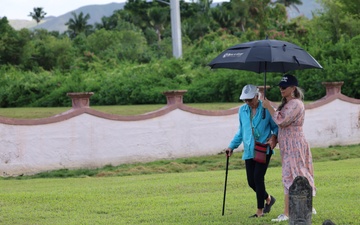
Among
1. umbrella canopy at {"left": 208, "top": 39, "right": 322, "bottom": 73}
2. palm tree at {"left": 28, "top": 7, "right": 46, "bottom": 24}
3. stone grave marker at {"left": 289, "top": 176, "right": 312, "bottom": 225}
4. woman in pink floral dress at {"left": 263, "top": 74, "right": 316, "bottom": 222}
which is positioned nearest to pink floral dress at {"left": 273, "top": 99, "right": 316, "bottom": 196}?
woman in pink floral dress at {"left": 263, "top": 74, "right": 316, "bottom": 222}

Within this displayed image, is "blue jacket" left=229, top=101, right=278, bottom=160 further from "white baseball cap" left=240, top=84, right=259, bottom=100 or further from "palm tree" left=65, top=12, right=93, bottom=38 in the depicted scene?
"palm tree" left=65, top=12, right=93, bottom=38

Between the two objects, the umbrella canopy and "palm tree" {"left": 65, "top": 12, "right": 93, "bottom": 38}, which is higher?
Answer: "palm tree" {"left": 65, "top": 12, "right": 93, "bottom": 38}

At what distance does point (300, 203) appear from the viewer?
6.92m

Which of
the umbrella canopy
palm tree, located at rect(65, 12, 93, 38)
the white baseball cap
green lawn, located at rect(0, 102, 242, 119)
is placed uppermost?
palm tree, located at rect(65, 12, 93, 38)

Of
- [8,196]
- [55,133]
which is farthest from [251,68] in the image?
[55,133]

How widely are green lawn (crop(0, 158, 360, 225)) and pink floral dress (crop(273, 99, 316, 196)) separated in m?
0.69

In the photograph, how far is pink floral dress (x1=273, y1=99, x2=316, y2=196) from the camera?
29.3ft

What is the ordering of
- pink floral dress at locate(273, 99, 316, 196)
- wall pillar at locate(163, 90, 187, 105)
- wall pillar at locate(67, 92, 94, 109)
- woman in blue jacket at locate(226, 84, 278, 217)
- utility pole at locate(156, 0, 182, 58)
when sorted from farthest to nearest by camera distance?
utility pole at locate(156, 0, 182, 58) → wall pillar at locate(163, 90, 187, 105) → wall pillar at locate(67, 92, 94, 109) → woman in blue jacket at locate(226, 84, 278, 217) → pink floral dress at locate(273, 99, 316, 196)

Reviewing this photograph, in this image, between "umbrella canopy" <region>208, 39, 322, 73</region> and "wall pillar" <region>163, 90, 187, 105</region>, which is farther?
"wall pillar" <region>163, 90, 187, 105</region>

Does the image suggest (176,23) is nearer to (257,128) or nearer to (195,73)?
(195,73)

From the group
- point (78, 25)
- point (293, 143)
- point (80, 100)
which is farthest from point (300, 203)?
point (78, 25)

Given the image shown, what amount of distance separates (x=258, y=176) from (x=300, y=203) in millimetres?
2523

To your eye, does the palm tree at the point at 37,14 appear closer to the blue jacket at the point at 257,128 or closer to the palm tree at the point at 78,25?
the palm tree at the point at 78,25

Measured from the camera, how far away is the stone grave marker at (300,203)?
22.6 ft
